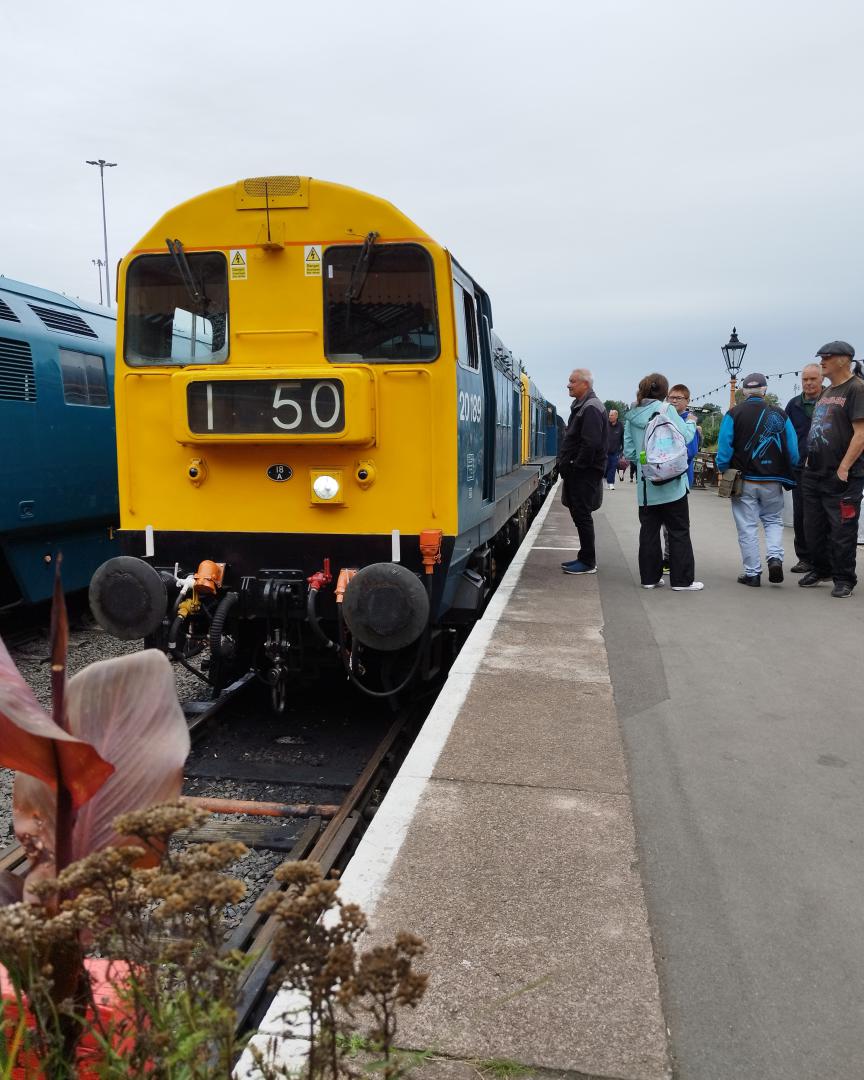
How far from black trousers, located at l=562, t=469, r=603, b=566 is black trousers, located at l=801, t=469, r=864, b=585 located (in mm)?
2016

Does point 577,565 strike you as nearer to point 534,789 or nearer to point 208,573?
point 208,573

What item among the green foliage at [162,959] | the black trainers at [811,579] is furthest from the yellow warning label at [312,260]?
the black trainers at [811,579]

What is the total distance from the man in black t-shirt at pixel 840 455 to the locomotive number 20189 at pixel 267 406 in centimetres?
501

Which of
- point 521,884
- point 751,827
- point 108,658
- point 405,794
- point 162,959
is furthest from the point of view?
point 108,658

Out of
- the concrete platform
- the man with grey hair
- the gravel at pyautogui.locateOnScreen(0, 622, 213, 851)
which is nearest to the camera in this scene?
the concrete platform

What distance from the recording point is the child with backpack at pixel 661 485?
8.40 meters

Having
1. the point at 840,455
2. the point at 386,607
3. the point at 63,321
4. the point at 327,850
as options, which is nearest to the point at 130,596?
the point at 386,607

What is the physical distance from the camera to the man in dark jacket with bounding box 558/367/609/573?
9.11 m

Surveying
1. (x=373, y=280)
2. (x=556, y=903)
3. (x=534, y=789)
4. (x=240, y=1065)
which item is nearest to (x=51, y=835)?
(x=240, y=1065)

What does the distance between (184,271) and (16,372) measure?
3.20 m

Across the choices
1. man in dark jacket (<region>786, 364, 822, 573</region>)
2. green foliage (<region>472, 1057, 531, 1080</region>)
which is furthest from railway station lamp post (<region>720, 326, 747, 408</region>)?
green foliage (<region>472, 1057, 531, 1080</region>)

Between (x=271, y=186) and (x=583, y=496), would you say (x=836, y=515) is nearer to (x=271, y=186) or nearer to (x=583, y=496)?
(x=583, y=496)

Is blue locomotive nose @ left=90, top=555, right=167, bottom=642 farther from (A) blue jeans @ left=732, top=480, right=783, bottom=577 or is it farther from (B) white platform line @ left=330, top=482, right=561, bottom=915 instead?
(A) blue jeans @ left=732, top=480, right=783, bottom=577

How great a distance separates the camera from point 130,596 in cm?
519
